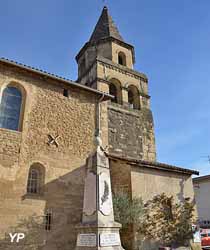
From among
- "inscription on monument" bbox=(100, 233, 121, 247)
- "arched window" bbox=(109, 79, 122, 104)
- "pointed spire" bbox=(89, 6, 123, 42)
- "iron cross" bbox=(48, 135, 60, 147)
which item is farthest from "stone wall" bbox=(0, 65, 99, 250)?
"pointed spire" bbox=(89, 6, 123, 42)

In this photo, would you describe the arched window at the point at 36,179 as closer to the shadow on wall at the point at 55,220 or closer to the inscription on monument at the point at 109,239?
the shadow on wall at the point at 55,220

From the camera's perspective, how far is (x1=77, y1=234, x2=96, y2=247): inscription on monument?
566 cm

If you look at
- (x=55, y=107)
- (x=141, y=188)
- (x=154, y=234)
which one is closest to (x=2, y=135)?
(x=55, y=107)

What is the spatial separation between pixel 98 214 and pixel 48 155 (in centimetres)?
468

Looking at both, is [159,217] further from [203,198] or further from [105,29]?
[203,198]

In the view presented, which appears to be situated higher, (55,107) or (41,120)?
(55,107)

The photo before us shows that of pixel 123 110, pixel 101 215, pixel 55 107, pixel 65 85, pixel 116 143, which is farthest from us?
pixel 123 110

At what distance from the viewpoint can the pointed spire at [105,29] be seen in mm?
18281

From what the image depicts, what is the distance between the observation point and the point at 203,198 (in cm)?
2342

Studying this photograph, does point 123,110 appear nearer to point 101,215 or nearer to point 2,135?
point 2,135

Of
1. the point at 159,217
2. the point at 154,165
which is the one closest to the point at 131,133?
the point at 154,165

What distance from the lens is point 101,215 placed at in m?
5.98

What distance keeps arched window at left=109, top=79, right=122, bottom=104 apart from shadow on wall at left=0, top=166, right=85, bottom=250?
6771mm

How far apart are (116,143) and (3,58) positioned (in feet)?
23.3
